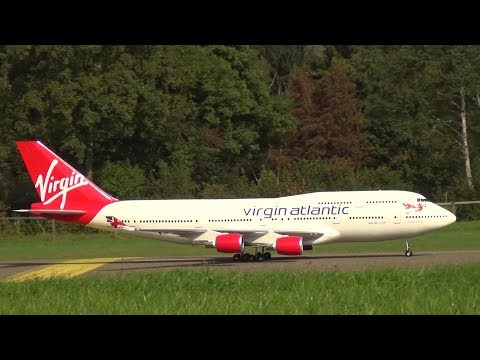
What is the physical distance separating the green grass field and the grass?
19.0 meters

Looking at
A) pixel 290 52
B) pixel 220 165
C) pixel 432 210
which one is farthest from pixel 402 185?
pixel 290 52

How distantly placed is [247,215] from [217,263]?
2367mm

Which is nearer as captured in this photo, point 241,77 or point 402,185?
point 402,185

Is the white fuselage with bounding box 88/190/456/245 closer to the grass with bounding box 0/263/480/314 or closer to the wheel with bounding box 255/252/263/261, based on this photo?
the wheel with bounding box 255/252/263/261

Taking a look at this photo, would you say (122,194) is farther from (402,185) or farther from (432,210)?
(432,210)

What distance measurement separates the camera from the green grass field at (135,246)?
140ft

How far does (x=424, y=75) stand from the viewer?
66062 mm

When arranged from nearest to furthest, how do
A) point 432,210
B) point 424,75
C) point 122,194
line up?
point 432,210 < point 122,194 < point 424,75

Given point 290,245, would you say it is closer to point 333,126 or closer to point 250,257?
point 250,257

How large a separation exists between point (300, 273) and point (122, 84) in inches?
1448

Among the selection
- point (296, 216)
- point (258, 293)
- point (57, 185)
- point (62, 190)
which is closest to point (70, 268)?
point (62, 190)

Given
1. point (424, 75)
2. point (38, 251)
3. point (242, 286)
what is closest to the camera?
point (242, 286)

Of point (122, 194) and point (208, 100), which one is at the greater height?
point (208, 100)

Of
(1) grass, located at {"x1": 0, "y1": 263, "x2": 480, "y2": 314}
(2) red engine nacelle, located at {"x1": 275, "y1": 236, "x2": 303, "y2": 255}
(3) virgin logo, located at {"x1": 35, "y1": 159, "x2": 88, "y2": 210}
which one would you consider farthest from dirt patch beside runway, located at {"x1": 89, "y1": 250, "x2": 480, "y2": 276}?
(1) grass, located at {"x1": 0, "y1": 263, "x2": 480, "y2": 314}
